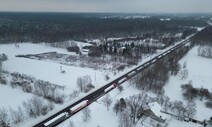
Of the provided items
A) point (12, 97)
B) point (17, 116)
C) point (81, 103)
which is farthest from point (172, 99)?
point (12, 97)

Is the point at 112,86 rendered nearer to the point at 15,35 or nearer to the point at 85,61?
the point at 85,61

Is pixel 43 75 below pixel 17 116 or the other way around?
the other way around

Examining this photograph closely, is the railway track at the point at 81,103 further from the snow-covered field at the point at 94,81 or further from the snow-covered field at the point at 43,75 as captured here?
the snow-covered field at the point at 43,75

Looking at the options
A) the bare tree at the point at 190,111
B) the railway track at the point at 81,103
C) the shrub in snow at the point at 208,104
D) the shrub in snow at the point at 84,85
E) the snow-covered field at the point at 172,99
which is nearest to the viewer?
the railway track at the point at 81,103

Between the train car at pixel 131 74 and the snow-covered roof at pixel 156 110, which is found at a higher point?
the train car at pixel 131 74

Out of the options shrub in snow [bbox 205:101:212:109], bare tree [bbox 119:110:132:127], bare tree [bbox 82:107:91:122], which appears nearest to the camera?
bare tree [bbox 119:110:132:127]

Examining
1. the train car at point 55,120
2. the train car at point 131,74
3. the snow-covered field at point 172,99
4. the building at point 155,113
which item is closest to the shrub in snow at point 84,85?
the snow-covered field at point 172,99

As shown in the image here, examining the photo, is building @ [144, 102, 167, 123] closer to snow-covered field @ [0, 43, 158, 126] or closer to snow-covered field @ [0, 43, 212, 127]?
snow-covered field @ [0, 43, 212, 127]

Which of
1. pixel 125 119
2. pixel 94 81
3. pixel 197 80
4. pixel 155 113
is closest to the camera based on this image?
pixel 125 119

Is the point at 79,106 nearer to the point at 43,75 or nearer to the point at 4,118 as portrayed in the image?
the point at 4,118

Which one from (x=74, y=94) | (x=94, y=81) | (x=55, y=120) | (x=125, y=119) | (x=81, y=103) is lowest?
(x=55, y=120)

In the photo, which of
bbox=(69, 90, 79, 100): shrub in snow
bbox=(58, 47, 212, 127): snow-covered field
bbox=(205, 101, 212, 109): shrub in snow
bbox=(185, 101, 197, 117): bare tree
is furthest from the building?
bbox=(69, 90, 79, 100): shrub in snow

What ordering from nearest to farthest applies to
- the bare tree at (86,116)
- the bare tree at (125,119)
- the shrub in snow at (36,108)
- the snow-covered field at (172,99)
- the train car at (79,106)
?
the bare tree at (125,119), the snow-covered field at (172,99), the bare tree at (86,116), the shrub in snow at (36,108), the train car at (79,106)
